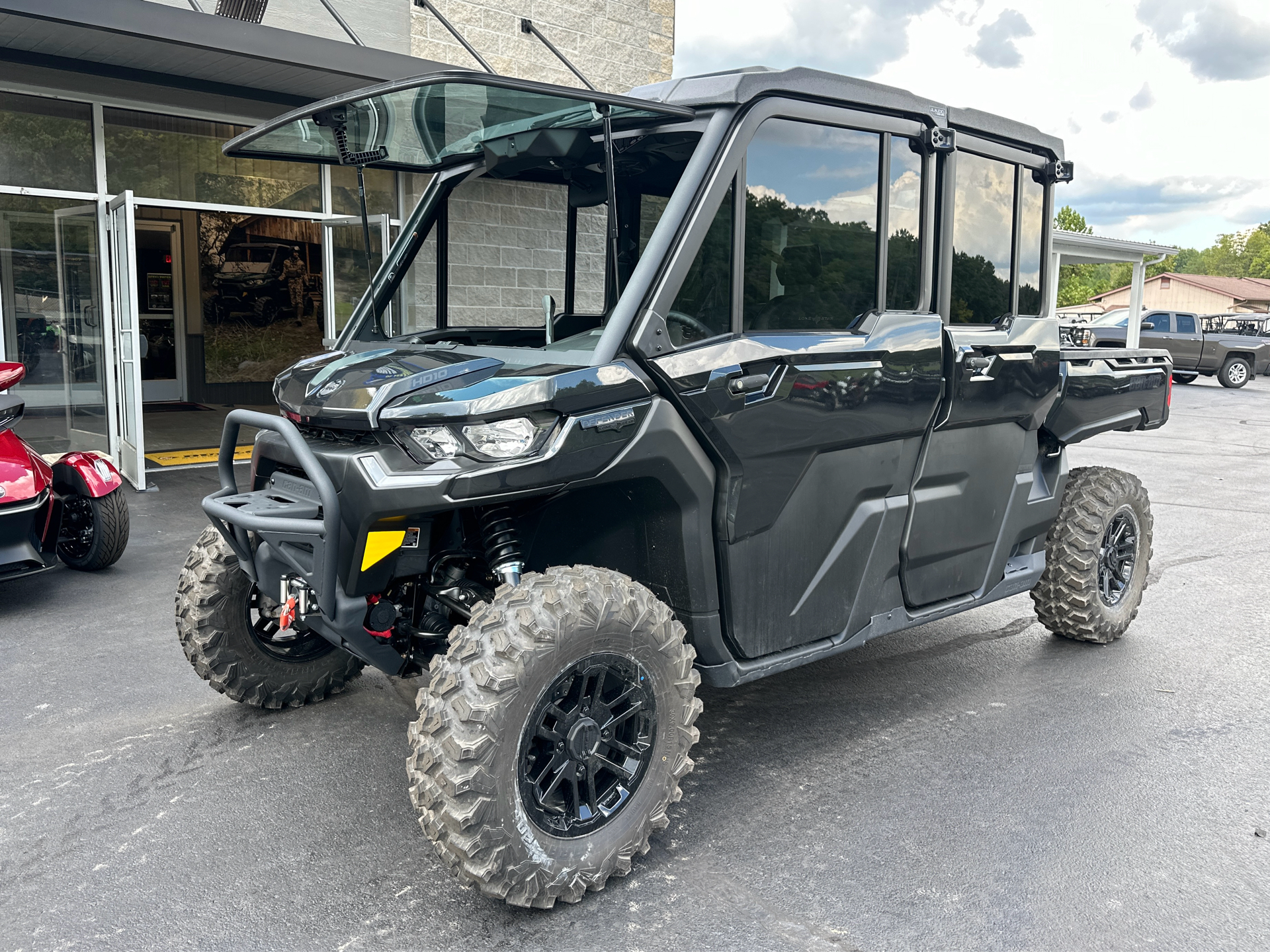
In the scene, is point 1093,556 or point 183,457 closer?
point 1093,556

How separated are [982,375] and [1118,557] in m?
1.92

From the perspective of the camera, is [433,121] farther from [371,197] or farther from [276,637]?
[371,197]

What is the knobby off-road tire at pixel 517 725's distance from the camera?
283cm

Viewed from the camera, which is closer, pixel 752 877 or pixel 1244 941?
pixel 1244 941

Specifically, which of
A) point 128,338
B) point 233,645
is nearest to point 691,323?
point 233,645

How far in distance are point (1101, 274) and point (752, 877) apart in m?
142

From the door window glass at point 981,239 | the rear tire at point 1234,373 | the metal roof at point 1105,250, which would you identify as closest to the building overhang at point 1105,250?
the metal roof at point 1105,250

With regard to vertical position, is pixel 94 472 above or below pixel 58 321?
below

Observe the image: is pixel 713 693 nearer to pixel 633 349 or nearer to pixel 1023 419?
pixel 1023 419

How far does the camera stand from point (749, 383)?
3.36 meters

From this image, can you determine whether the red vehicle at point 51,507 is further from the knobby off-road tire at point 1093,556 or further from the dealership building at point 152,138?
the knobby off-road tire at point 1093,556

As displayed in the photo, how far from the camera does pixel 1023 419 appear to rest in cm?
455

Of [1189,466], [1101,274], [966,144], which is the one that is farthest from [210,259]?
[1101,274]

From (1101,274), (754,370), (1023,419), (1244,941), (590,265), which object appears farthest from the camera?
(1101,274)
